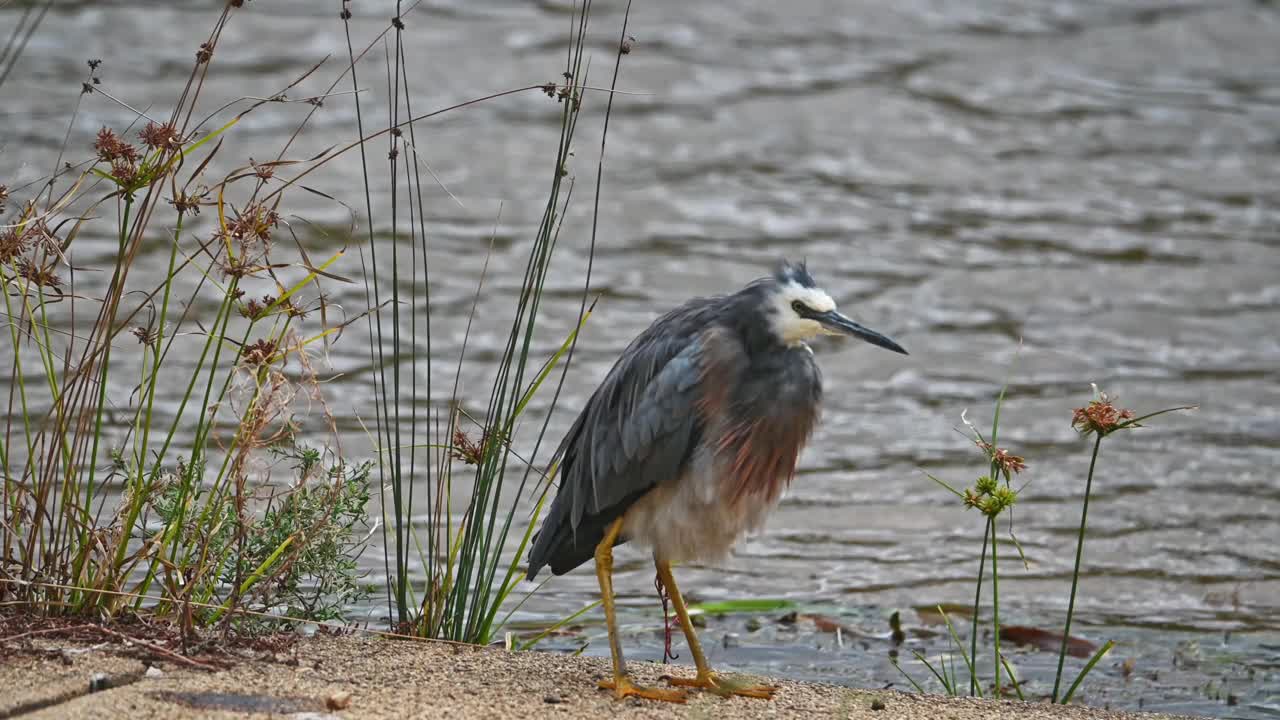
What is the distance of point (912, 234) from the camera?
9.79 metres

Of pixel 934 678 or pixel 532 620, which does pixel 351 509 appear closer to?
pixel 532 620

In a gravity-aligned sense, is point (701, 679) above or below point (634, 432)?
below

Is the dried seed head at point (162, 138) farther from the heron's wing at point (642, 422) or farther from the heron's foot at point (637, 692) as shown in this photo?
the heron's foot at point (637, 692)

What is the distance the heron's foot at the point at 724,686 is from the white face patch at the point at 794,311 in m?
0.88

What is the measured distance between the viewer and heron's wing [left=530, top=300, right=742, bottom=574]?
401 centimetres

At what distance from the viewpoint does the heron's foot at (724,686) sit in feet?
13.1

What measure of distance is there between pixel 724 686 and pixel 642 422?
69 centimetres

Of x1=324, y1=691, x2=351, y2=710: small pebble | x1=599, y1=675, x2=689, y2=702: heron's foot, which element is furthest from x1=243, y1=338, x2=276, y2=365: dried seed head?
x1=599, y1=675, x2=689, y2=702: heron's foot

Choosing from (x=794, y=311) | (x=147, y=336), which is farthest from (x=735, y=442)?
(x=147, y=336)

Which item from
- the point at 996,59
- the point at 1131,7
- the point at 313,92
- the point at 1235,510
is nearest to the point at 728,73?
the point at 996,59

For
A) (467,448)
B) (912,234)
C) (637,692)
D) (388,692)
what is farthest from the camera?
(912,234)

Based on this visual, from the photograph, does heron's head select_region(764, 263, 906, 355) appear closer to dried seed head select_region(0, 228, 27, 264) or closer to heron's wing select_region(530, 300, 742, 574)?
heron's wing select_region(530, 300, 742, 574)

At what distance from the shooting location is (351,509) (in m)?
4.17

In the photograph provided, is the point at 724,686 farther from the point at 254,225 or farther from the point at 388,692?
the point at 254,225
